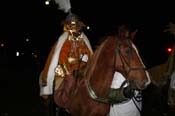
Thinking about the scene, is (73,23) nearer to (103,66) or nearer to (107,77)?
(103,66)

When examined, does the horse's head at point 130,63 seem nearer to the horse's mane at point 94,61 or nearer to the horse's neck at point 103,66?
the horse's neck at point 103,66

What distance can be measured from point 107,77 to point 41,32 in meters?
48.8

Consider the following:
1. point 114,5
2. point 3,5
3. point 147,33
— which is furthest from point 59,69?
point 3,5

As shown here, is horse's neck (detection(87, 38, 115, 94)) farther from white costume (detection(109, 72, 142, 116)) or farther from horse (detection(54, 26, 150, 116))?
white costume (detection(109, 72, 142, 116))

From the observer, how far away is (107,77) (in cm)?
789

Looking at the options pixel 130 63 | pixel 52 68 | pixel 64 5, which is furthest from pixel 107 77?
pixel 64 5

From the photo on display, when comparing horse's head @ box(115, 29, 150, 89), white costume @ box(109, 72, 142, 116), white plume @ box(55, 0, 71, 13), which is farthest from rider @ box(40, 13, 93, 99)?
horse's head @ box(115, 29, 150, 89)

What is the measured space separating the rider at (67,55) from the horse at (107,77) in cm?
114

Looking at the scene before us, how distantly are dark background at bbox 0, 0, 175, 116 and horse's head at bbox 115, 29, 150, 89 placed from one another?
752 cm

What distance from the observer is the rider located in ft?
Result: 31.8

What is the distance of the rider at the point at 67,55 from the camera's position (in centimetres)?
970

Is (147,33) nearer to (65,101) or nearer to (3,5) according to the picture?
(3,5)

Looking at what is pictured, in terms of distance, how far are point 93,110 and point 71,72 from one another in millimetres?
1547

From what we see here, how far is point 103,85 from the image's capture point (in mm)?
7906
